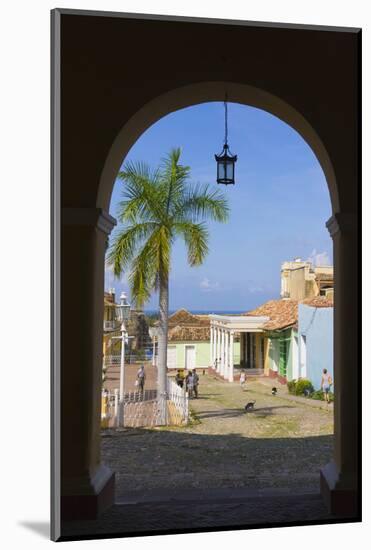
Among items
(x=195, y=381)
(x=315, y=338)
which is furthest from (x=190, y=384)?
(x=315, y=338)

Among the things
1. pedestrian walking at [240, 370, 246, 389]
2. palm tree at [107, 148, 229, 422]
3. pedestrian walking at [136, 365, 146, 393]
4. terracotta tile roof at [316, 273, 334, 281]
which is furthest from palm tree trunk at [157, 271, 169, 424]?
terracotta tile roof at [316, 273, 334, 281]

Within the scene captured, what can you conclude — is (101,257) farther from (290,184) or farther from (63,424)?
(290,184)

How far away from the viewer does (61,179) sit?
4.58 m

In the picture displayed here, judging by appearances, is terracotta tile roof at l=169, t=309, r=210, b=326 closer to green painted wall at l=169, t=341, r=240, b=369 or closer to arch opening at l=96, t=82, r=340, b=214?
green painted wall at l=169, t=341, r=240, b=369

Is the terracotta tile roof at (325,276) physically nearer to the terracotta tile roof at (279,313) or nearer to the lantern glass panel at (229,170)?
the terracotta tile roof at (279,313)

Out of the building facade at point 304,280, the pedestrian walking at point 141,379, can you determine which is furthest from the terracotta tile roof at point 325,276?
the pedestrian walking at point 141,379

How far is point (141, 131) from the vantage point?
4875mm

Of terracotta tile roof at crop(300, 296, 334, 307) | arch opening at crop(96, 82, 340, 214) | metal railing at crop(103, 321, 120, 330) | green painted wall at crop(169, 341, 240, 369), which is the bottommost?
green painted wall at crop(169, 341, 240, 369)

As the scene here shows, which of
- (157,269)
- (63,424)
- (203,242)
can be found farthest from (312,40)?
(63,424)

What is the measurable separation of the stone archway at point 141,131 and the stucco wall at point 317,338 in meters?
0.06

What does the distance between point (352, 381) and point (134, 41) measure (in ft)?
8.80

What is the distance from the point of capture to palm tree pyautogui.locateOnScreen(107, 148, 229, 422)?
15.8ft

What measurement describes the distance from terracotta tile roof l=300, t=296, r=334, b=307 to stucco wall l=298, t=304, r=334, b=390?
3 cm

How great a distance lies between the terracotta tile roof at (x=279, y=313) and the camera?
489cm
